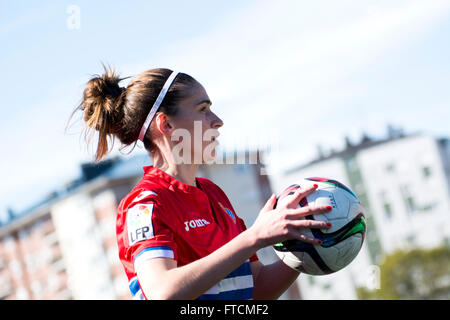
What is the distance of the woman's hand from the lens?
86.4 inches

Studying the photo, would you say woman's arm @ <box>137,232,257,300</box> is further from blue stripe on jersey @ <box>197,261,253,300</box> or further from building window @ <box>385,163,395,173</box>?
building window @ <box>385,163,395,173</box>

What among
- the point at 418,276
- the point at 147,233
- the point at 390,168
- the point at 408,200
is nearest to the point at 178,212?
the point at 147,233

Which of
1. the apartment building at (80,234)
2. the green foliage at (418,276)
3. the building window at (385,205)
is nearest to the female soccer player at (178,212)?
the apartment building at (80,234)

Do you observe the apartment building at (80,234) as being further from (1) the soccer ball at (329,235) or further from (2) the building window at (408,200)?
(1) the soccer ball at (329,235)

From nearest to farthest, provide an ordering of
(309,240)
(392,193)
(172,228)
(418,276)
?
1. (309,240)
2. (172,228)
3. (418,276)
4. (392,193)

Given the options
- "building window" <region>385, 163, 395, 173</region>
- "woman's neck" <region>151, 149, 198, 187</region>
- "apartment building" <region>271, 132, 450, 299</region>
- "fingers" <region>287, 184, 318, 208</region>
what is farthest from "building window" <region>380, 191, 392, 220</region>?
"fingers" <region>287, 184, 318, 208</region>

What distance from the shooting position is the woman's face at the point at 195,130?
8.84ft

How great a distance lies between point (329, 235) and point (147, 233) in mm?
725

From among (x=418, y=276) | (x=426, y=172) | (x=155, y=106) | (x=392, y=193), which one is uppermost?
(x=155, y=106)

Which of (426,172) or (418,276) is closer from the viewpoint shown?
(418,276)

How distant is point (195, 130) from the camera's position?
271cm

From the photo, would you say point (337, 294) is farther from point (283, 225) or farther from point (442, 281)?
point (283, 225)

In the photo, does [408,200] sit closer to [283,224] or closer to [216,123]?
[216,123]
